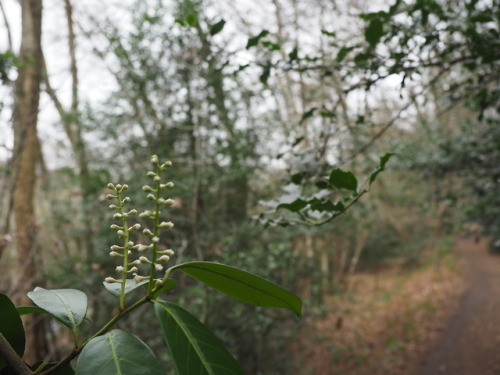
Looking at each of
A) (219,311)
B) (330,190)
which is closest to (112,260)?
(219,311)

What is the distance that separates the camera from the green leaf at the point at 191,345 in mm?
611

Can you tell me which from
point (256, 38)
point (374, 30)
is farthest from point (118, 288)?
point (374, 30)

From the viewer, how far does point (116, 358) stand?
58cm

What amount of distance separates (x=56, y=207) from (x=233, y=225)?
3.97 m

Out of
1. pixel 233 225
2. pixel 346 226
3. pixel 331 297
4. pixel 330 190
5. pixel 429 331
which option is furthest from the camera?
pixel 331 297

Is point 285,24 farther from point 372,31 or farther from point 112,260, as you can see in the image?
point 372,31

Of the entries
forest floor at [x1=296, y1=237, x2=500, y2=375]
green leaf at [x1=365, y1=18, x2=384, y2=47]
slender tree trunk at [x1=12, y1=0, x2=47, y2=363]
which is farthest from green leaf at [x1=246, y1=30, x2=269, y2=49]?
forest floor at [x1=296, y1=237, x2=500, y2=375]

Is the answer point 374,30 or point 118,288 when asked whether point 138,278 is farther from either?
point 374,30

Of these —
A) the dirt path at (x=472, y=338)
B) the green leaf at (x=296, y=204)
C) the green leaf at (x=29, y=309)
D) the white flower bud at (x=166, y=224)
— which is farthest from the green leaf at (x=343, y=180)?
the dirt path at (x=472, y=338)

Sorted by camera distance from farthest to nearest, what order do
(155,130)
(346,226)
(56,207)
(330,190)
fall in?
(346,226)
(56,207)
(155,130)
(330,190)

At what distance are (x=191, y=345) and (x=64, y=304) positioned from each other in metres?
0.31

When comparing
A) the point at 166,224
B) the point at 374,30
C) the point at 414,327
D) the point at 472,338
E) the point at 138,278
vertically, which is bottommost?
the point at 414,327

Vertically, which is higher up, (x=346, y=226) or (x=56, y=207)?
(x=56, y=207)

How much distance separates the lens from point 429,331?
29.1 ft
